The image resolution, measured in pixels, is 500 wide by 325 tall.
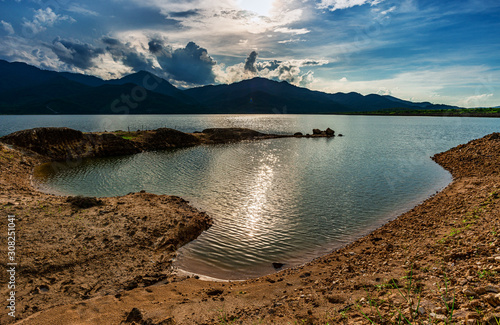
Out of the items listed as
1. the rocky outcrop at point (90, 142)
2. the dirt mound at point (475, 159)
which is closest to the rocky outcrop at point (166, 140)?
the rocky outcrop at point (90, 142)

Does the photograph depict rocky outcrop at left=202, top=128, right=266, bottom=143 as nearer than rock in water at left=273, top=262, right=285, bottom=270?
No

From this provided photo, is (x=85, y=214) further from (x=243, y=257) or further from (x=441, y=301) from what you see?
(x=441, y=301)

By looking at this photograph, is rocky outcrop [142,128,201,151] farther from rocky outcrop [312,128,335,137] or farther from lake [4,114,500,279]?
rocky outcrop [312,128,335,137]

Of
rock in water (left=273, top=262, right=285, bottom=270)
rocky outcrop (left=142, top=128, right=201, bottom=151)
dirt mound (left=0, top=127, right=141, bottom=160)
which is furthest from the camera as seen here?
rocky outcrop (left=142, top=128, right=201, bottom=151)

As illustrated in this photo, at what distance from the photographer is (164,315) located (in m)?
9.74

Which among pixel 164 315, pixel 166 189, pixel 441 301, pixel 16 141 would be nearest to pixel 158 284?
pixel 164 315

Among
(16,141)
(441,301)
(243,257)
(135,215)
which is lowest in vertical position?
(243,257)

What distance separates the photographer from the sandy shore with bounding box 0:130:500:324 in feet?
26.4

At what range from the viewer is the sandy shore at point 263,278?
8.05 m

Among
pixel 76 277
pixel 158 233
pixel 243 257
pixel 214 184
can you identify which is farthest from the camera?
pixel 214 184

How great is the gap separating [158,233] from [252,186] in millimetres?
15799

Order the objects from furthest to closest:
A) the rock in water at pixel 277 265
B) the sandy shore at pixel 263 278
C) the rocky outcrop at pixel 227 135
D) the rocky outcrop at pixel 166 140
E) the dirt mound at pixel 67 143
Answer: the rocky outcrop at pixel 227 135 < the rocky outcrop at pixel 166 140 < the dirt mound at pixel 67 143 < the rock in water at pixel 277 265 < the sandy shore at pixel 263 278

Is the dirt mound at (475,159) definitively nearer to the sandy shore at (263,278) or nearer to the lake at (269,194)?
the lake at (269,194)

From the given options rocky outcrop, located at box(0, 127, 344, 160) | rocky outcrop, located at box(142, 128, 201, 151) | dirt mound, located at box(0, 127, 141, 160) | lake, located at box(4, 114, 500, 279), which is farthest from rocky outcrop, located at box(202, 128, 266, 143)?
lake, located at box(4, 114, 500, 279)
